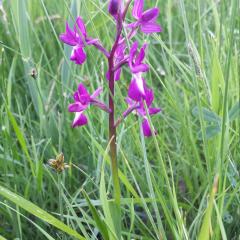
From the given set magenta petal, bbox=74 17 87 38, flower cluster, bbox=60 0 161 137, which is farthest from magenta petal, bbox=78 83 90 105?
magenta petal, bbox=74 17 87 38

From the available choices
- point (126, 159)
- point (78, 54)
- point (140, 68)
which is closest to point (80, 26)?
point (78, 54)

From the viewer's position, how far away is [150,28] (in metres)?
1.10

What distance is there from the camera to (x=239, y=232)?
1.23m

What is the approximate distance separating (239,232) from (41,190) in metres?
0.52

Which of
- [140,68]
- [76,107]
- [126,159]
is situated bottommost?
[126,159]

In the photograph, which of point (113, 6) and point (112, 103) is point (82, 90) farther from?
point (113, 6)

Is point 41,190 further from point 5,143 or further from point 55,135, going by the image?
point 55,135

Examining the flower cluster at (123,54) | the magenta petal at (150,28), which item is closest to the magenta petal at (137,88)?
the flower cluster at (123,54)

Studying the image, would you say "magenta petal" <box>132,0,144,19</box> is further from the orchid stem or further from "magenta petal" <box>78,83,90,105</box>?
"magenta petal" <box>78,83,90,105</box>

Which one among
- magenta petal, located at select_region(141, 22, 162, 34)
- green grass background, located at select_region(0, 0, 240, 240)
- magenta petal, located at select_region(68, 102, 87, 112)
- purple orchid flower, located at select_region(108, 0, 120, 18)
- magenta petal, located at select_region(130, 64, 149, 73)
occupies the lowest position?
green grass background, located at select_region(0, 0, 240, 240)

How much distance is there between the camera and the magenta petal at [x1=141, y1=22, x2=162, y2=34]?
1.10 metres

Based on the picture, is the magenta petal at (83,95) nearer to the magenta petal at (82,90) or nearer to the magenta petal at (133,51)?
the magenta petal at (82,90)

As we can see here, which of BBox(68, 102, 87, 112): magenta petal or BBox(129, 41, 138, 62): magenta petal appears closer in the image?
BBox(129, 41, 138, 62): magenta petal

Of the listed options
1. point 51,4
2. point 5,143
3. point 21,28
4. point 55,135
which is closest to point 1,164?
point 5,143
